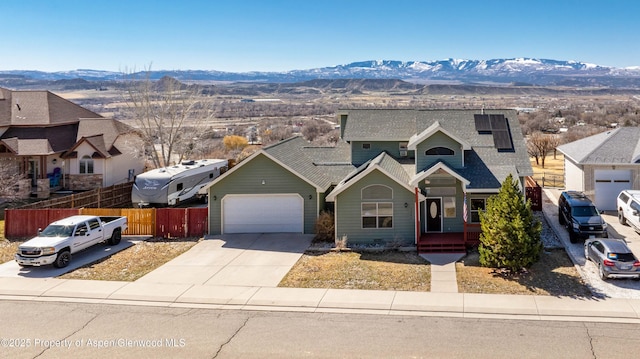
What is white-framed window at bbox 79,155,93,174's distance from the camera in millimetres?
37781

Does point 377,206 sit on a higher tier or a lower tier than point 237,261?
higher

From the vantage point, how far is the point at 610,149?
2948 centimetres

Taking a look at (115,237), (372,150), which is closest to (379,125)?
(372,150)

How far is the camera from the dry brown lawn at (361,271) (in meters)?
18.5

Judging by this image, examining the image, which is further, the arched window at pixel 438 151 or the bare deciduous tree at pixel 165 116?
the bare deciduous tree at pixel 165 116

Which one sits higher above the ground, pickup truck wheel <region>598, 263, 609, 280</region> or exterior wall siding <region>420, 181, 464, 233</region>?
exterior wall siding <region>420, 181, 464, 233</region>

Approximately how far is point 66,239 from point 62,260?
967 millimetres

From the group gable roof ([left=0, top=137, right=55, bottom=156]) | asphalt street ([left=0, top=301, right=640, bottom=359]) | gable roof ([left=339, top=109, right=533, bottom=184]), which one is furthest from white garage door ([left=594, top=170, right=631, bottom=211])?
gable roof ([left=0, top=137, right=55, bottom=156])

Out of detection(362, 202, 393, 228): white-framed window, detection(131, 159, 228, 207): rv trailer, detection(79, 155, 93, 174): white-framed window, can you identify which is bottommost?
detection(362, 202, 393, 228): white-framed window

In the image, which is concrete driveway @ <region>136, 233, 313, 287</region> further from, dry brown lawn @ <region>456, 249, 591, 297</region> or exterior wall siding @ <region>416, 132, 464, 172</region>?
dry brown lawn @ <region>456, 249, 591, 297</region>

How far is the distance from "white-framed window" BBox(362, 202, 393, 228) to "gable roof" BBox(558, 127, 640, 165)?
13.2 meters

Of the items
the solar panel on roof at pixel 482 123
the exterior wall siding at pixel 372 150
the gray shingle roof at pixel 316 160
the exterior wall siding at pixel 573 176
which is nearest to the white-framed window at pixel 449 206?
the exterior wall siding at pixel 372 150

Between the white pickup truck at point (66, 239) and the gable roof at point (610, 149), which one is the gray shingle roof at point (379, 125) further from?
the white pickup truck at point (66, 239)

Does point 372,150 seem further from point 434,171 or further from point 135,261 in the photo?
point 135,261
